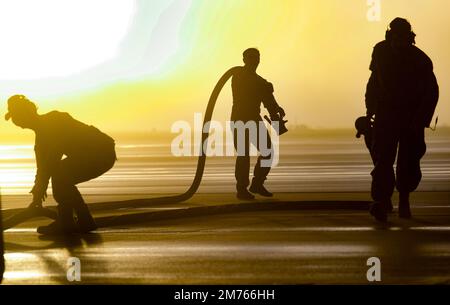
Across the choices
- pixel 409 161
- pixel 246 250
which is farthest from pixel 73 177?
pixel 409 161

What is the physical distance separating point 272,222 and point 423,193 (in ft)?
15.8

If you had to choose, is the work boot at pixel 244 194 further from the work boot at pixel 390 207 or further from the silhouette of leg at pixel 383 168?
the silhouette of leg at pixel 383 168

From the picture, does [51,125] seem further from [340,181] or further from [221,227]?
[340,181]

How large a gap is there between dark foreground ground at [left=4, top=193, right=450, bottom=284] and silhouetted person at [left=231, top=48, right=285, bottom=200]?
7.91 ft

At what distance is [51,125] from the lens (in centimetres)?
1209

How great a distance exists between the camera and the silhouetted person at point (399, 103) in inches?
510

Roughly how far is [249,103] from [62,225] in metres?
5.31

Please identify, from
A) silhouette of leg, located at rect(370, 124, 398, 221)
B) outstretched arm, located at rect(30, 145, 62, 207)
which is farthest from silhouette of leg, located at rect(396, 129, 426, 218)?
outstretched arm, located at rect(30, 145, 62, 207)

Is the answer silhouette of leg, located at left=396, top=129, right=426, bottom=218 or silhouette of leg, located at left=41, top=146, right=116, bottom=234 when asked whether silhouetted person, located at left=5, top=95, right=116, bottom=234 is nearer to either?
silhouette of leg, located at left=41, top=146, right=116, bottom=234

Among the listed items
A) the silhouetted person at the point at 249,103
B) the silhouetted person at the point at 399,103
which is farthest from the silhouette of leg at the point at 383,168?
the silhouetted person at the point at 249,103

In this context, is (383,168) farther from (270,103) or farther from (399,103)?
(270,103)

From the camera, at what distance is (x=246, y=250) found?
10.8 meters
